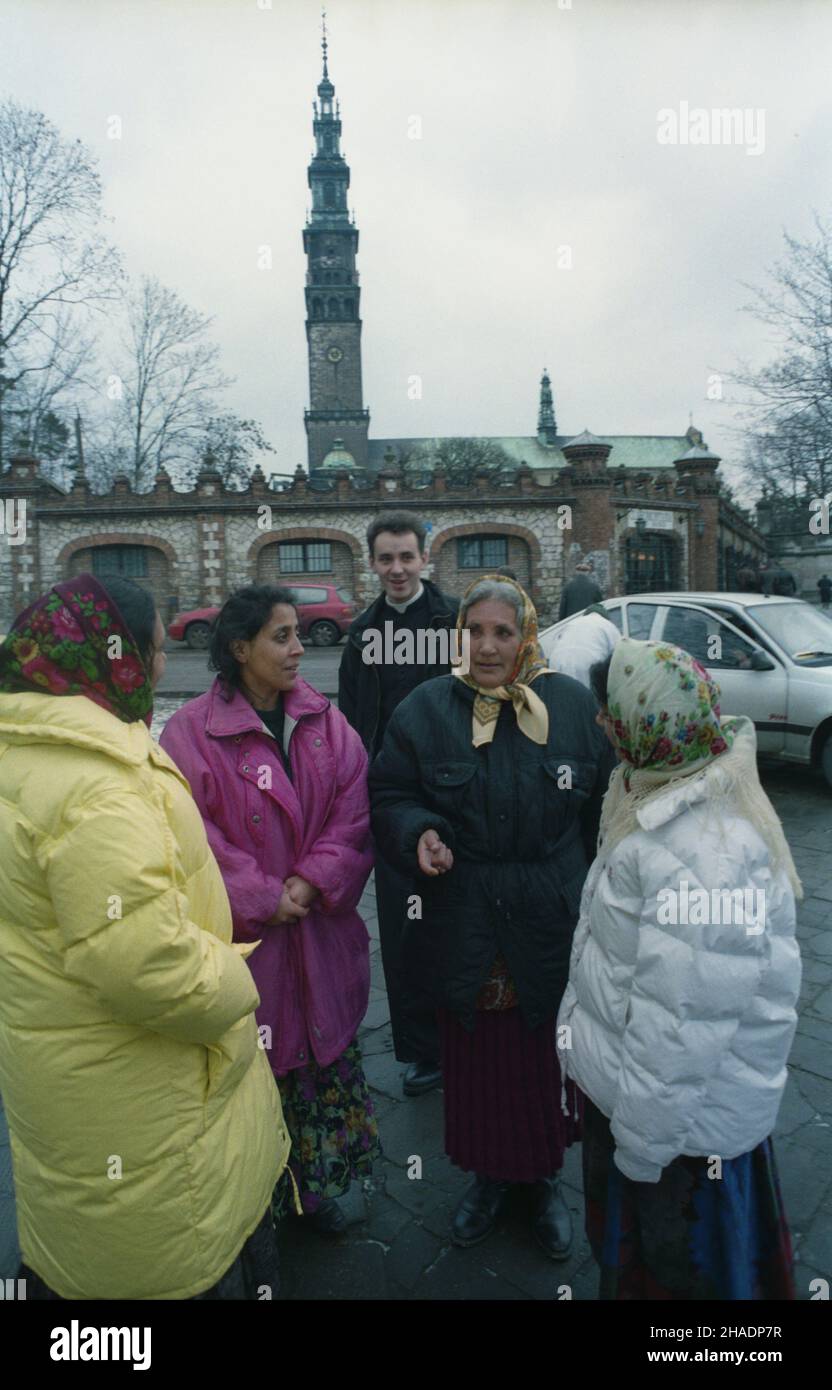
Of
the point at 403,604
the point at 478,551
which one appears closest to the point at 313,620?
the point at 478,551

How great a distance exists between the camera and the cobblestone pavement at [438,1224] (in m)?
2.17

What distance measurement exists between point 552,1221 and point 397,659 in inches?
74.7

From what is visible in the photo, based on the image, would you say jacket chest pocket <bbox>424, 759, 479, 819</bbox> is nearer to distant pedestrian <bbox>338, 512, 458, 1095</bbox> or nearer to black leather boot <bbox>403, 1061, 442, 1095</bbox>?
distant pedestrian <bbox>338, 512, 458, 1095</bbox>

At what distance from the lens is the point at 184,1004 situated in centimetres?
146

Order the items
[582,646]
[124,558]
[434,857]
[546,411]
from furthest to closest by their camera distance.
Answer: [546,411], [124,558], [582,646], [434,857]

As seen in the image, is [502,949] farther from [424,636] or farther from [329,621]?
[329,621]

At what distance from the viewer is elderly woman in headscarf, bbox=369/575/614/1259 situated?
2.20 meters

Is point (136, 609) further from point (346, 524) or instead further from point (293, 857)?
point (346, 524)

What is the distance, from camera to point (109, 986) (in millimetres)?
1401

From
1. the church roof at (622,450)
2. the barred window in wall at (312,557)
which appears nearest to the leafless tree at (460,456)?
the church roof at (622,450)

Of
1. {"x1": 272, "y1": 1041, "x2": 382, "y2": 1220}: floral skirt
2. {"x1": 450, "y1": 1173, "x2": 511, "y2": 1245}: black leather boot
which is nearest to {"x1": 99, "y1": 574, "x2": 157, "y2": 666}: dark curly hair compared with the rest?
{"x1": 272, "y1": 1041, "x2": 382, "y2": 1220}: floral skirt
